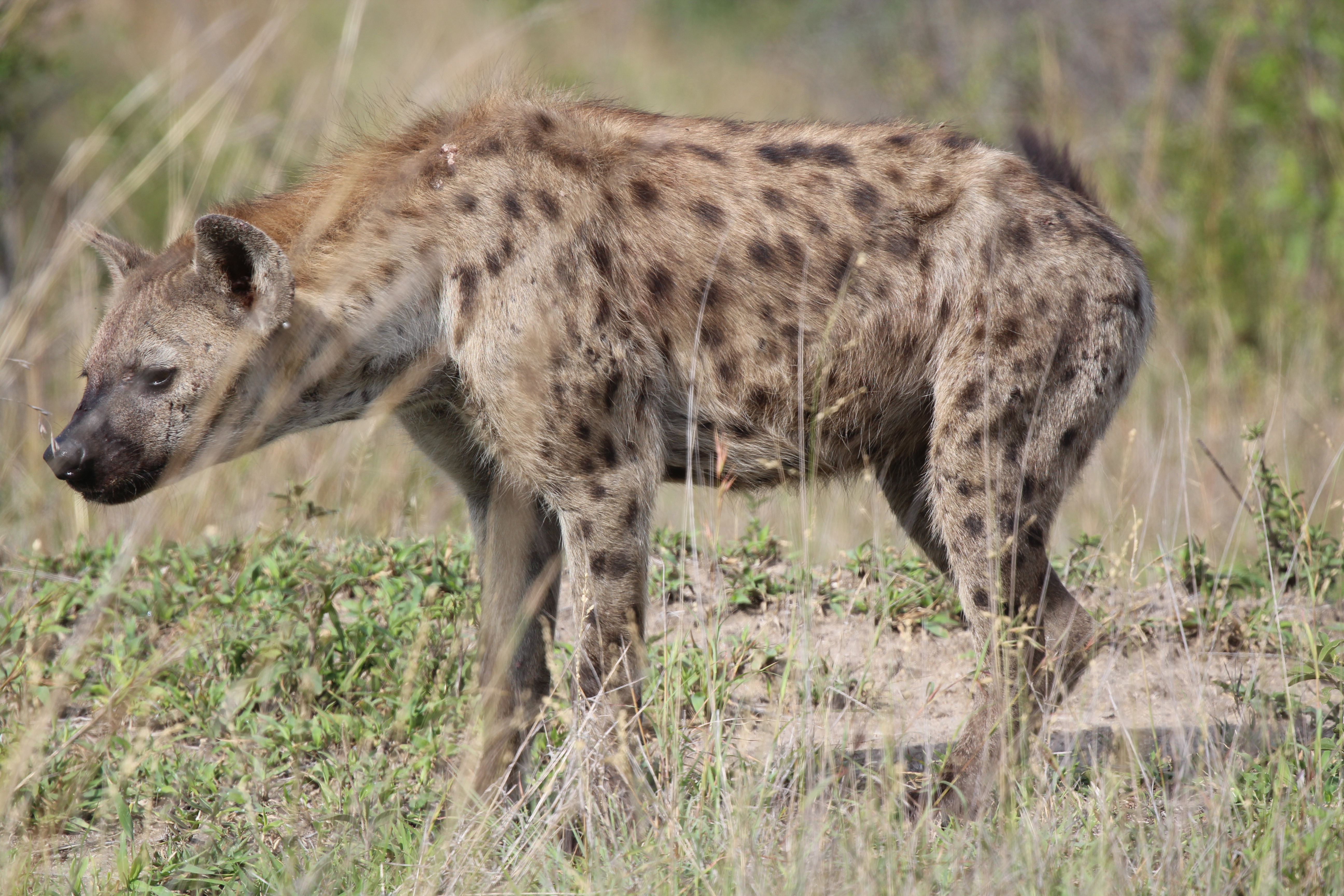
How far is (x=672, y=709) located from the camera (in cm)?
334

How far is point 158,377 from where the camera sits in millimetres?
3180

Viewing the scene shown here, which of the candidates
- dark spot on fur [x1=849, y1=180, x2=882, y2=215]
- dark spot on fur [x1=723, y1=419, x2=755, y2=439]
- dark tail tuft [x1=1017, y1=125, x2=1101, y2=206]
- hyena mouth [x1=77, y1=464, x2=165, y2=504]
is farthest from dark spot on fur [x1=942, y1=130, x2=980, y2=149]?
hyena mouth [x1=77, y1=464, x2=165, y2=504]

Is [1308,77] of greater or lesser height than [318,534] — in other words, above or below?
above

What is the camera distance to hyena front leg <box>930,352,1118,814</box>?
3.38 metres

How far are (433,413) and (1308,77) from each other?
5952mm

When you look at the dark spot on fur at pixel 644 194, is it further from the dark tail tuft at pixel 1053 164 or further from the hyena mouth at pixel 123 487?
the hyena mouth at pixel 123 487

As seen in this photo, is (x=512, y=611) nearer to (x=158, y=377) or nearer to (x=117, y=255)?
(x=158, y=377)

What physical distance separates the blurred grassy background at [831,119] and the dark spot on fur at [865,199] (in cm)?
79

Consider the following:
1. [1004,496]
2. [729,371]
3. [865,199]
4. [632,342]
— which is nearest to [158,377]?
[632,342]

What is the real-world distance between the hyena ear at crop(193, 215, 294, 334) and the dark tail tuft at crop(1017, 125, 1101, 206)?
2.04m

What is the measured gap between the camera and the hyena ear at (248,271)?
3.08m

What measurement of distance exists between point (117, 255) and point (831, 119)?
3.71 meters

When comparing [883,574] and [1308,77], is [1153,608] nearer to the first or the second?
[883,574]

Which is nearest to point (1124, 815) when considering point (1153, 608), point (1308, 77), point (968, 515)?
point (968, 515)
